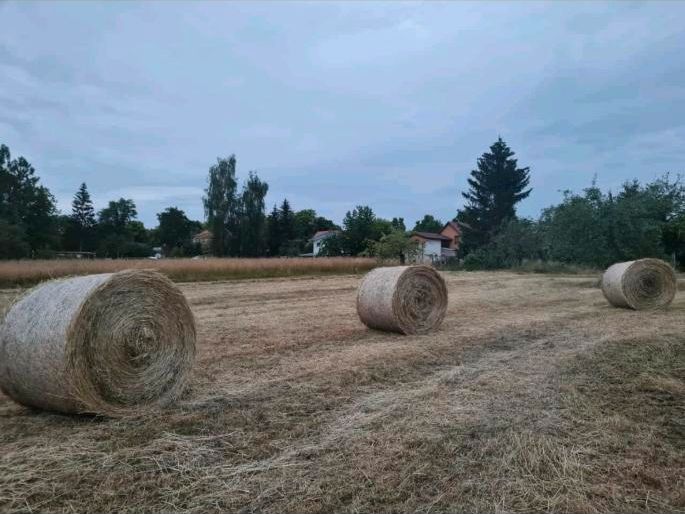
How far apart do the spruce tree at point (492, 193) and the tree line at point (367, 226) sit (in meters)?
0.09

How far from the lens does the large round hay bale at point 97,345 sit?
155 inches

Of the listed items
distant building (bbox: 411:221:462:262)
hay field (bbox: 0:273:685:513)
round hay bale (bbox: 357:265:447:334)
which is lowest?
hay field (bbox: 0:273:685:513)

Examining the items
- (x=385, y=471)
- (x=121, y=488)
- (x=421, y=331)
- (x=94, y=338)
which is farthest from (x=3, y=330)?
(x=421, y=331)

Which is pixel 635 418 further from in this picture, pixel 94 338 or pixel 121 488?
pixel 94 338

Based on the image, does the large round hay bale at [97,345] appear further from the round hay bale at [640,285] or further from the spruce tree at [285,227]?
the spruce tree at [285,227]

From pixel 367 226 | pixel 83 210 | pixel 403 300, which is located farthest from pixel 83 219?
pixel 403 300

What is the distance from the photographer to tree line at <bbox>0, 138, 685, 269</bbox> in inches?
728

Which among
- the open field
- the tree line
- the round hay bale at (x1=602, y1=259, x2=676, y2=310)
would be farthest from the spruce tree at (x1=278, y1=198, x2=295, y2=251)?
the round hay bale at (x1=602, y1=259, x2=676, y2=310)

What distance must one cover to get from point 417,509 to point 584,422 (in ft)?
6.14

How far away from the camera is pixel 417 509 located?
270 cm

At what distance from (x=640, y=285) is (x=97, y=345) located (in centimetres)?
1061

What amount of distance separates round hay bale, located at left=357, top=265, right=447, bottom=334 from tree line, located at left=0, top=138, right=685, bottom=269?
40.5ft

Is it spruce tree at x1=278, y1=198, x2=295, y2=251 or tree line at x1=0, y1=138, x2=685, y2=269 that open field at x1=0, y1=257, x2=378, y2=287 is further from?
spruce tree at x1=278, y1=198, x2=295, y2=251

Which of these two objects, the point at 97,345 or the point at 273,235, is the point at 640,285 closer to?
the point at 97,345
